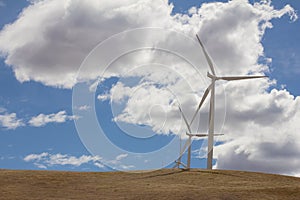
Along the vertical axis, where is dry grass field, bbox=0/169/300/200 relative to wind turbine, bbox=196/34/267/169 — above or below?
below

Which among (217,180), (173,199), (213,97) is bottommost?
(173,199)

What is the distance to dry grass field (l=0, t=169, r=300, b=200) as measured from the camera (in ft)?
151

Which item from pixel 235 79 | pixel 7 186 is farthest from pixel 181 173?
pixel 7 186

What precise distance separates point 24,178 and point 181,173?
20.6 m

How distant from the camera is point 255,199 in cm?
4425

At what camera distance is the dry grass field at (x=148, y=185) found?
45906mm

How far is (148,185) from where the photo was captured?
53688mm

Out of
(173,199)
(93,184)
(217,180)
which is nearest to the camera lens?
(173,199)

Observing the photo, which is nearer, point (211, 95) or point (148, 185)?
point (148, 185)

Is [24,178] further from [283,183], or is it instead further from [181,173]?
[283,183]

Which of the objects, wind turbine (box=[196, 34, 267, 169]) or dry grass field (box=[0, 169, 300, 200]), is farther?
wind turbine (box=[196, 34, 267, 169])

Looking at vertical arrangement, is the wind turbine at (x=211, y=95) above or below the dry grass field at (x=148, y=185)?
above

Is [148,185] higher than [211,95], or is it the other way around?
[211,95]

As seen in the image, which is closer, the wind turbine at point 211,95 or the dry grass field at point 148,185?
the dry grass field at point 148,185
